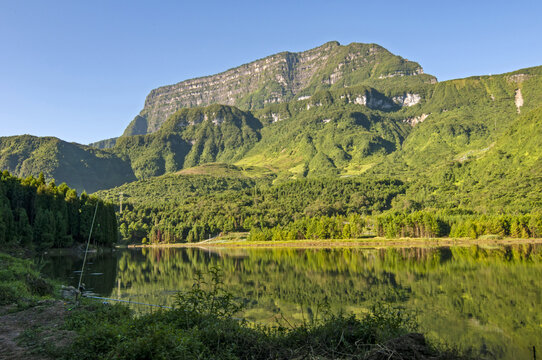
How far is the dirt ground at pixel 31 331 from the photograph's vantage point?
9.40 meters

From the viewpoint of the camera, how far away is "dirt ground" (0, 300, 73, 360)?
370 inches

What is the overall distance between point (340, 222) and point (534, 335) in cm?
10717

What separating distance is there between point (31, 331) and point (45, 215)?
58.4 metres

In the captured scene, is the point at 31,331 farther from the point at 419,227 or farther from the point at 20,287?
the point at 419,227

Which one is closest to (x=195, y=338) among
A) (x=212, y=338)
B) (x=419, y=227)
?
(x=212, y=338)

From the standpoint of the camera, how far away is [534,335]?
16.7 meters

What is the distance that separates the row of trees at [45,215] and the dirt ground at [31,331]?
1444 inches

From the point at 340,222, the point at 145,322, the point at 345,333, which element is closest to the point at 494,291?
the point at 345,333

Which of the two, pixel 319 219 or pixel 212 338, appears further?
pixel 319 219

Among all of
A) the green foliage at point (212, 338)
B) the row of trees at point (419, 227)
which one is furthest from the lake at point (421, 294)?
the row of trees at point (419, 227)

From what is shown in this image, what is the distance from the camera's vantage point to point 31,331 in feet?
37.1

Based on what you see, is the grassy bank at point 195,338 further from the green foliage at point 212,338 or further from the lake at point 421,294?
the lake at point 421,294

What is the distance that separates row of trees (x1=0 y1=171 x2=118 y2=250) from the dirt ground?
1444 inches

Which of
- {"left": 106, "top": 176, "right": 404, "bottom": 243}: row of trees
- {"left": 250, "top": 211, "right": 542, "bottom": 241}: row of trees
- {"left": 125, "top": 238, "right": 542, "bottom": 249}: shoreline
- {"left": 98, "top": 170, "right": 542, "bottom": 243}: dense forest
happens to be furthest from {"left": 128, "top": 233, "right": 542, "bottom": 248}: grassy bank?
{"left": 106, "top": 176, "right": 404, "bottom": 243}: row of trees
